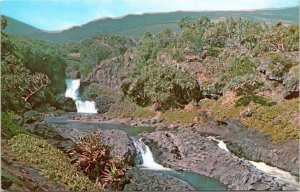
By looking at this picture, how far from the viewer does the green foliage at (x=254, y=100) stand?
50.8 ft

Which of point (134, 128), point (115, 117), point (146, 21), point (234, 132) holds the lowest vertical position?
point (234, 132)

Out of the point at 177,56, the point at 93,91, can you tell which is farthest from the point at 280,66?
the point at 93,91

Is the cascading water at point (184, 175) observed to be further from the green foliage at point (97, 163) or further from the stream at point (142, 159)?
the green foliage at point (97, 163)

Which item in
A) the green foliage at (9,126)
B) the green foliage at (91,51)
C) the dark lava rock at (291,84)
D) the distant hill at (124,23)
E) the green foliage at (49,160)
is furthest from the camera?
the dark lava rock at (291,84)

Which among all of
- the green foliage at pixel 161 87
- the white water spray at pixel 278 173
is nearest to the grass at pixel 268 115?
the white water spray at pixel 278 173

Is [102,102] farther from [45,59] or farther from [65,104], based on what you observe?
[45,59]

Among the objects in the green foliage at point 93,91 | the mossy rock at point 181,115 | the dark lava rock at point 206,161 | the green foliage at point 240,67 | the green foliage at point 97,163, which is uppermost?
the green foliage at point 93,91

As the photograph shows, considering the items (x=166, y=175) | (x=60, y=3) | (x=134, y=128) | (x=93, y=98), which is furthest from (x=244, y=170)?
(x=60, y=3)

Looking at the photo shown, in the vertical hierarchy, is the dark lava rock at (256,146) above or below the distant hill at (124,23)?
below

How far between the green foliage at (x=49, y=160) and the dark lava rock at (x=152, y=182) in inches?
47.1

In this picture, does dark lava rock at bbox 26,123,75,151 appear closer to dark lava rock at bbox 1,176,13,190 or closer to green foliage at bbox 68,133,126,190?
green foliage at bbox 68,133,126,190

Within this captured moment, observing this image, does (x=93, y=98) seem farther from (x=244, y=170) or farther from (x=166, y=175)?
(x=244, y=170)

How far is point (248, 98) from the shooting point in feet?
51.9

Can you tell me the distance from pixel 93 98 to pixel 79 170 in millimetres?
2504
